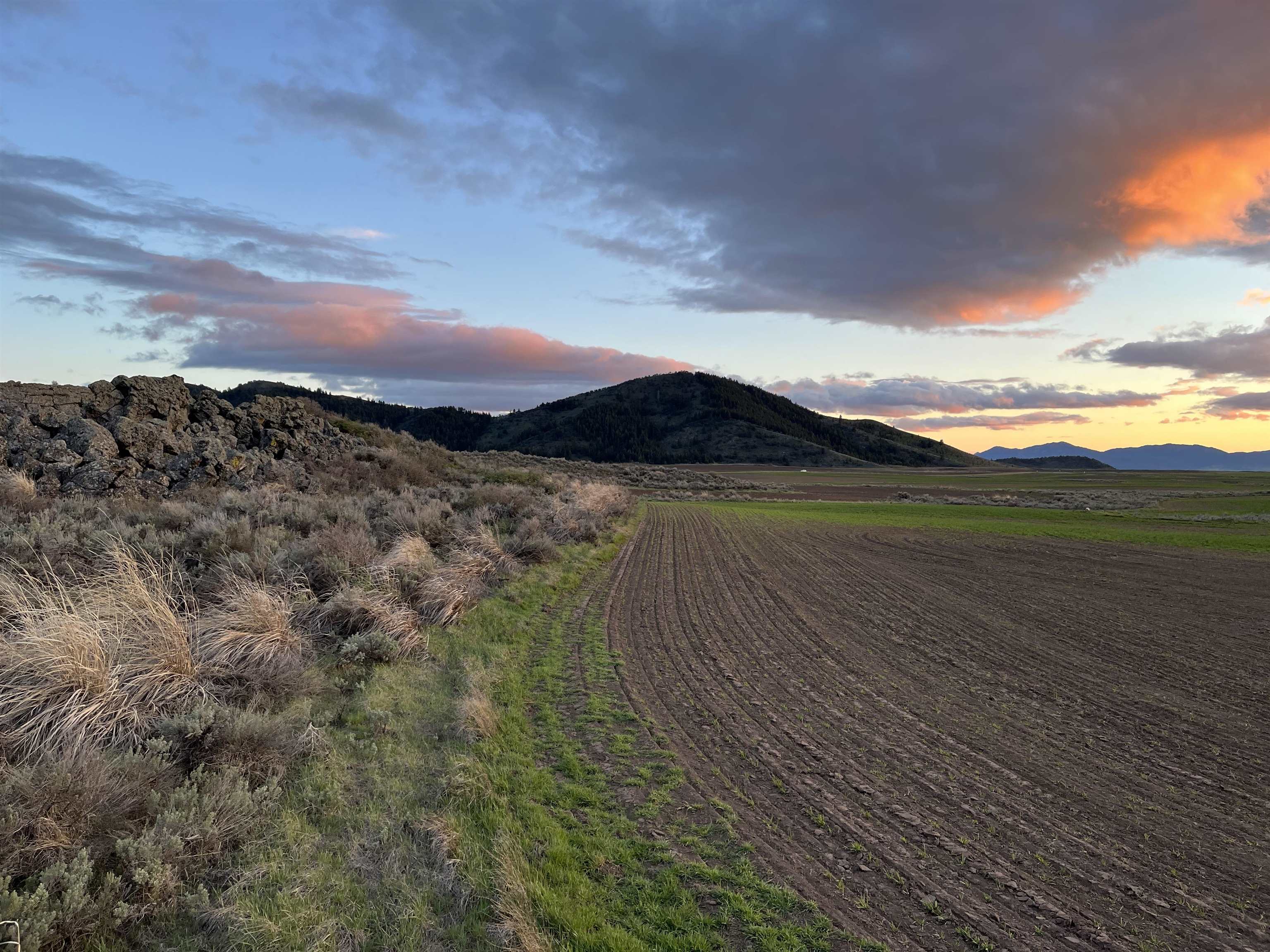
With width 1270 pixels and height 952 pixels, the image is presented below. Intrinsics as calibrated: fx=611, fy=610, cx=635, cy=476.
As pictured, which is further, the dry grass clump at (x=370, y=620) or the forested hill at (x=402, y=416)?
the forested hill at (x=402, y=416)

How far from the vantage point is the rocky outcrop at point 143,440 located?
61.5ft

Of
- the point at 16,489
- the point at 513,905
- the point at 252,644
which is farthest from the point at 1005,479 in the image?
the point at 513,905

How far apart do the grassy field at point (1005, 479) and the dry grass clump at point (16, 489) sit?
261 ft

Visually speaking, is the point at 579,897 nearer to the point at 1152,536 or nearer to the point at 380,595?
the point at 380,595

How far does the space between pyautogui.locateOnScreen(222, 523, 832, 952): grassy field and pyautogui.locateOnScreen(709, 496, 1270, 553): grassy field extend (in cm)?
3140

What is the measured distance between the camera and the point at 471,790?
606cm

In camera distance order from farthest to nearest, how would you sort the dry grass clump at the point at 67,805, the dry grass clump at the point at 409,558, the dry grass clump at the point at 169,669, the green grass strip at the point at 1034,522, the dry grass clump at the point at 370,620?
the green grass strip at the point at 1034,522, the dry grass clump at the point at 409,558, the dry grass clump at the point at 370,620, the dry grass clump at the point at 169,669, the dry grass clump at the point at 67,805

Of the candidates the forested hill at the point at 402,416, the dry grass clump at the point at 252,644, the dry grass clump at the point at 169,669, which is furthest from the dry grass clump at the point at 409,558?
the forested hill at the point at 402,416

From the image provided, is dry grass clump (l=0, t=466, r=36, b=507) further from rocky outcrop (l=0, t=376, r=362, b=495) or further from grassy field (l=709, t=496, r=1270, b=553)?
grassy field (l=709, t=496, r=1270, b=553)

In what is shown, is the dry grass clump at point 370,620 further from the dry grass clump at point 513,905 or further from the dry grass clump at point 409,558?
the dry grass clump at point 513,905

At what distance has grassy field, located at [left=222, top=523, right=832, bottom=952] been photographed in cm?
434

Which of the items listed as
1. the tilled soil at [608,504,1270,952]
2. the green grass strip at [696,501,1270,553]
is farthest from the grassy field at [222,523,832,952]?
the green grass strip at [696,501,1270,553]

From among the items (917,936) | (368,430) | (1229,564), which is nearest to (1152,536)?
(1229,564)

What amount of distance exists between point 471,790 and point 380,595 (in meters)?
5.57
